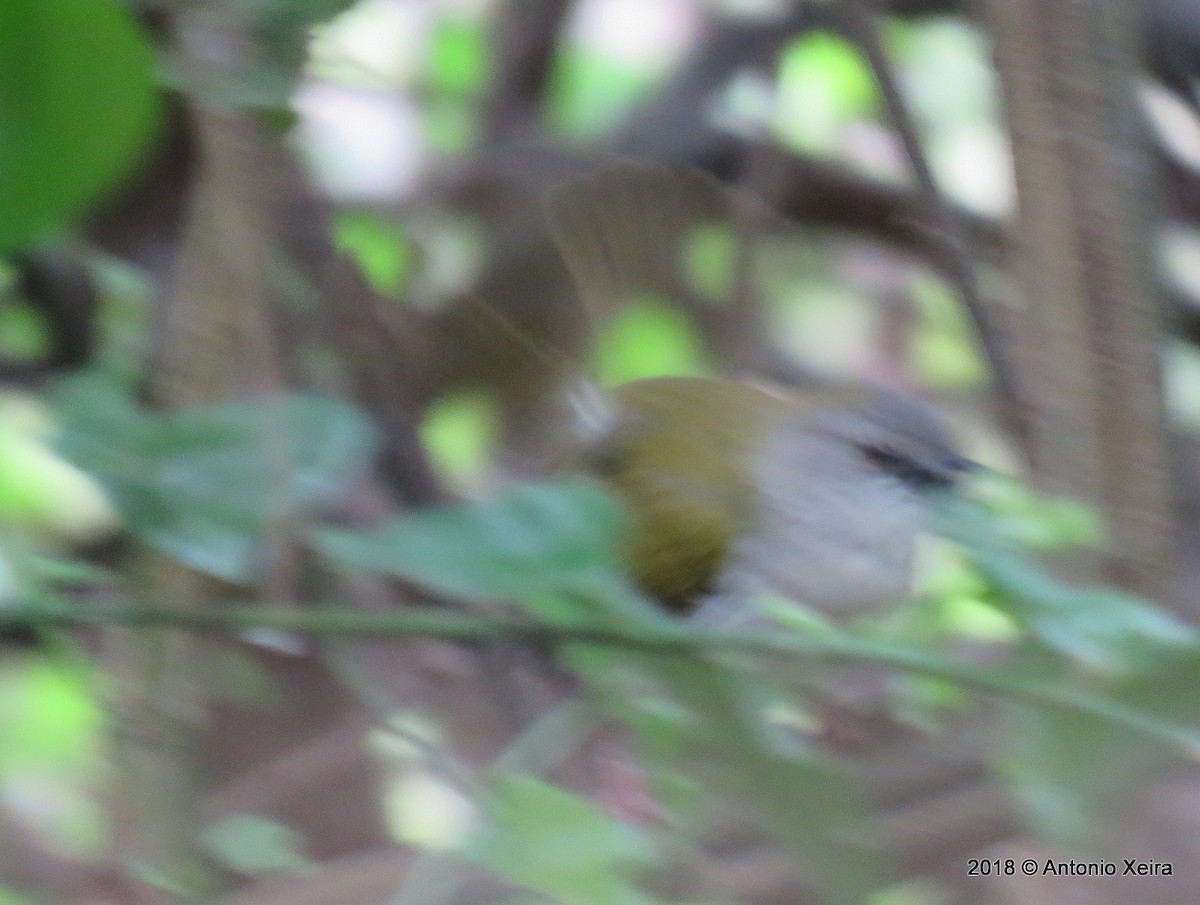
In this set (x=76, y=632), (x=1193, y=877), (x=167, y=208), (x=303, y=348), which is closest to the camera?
(x=1193, y=877)

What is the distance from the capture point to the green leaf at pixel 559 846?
2.36ft

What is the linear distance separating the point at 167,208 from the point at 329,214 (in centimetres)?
52

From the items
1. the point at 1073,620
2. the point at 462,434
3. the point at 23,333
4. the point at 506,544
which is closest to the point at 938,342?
the point at 462,434

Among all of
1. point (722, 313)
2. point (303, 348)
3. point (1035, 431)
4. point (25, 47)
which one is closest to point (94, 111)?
point (25, 47)

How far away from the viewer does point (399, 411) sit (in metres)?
1.80

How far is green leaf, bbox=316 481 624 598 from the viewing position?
0.61 m

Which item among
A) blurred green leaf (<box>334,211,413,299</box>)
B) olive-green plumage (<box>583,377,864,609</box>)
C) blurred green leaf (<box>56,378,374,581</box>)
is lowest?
olive-green plumage (<box>583,377,864,609</box>)

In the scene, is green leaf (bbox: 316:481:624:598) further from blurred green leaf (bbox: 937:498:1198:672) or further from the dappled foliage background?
blurred green leaf (bbox: 937:498:1198:672)

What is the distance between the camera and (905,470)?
2059 mm

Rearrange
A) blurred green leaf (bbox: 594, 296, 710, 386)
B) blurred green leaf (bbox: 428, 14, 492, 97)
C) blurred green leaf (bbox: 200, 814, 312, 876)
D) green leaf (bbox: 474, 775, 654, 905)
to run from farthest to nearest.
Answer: blurred green leaf (bbox: 428, 14, 492, 97) → blurred green leaf (bbox: 594, 296, 710, 386) → blurred green leaf (bbox: 200, 814, 312, 876) → green leaf (bbox: 474, 775, 654, 905)

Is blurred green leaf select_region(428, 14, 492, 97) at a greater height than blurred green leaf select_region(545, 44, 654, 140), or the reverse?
blurred green leaf select_region(428, 14, 492, 97)

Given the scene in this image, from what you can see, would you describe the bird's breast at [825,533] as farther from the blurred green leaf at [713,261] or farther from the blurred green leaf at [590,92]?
the blurred green leaf at [590,92]

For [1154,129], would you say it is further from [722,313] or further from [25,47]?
[25,47]

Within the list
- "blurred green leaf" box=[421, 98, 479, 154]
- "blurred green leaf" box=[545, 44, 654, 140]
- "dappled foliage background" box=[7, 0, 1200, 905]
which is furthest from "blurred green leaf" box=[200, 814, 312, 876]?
"blurred green leaf" box=[545, 44, 654, 140]
